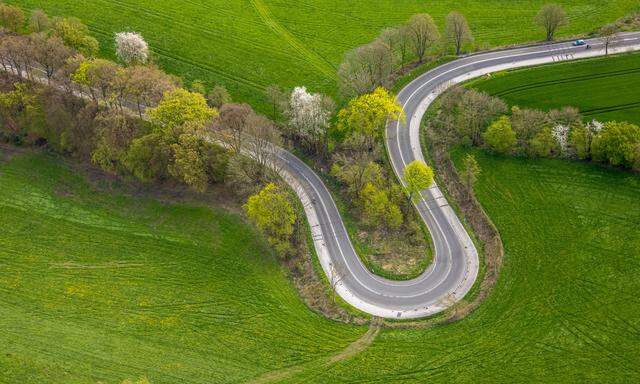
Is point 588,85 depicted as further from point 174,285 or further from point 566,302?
point 174,285

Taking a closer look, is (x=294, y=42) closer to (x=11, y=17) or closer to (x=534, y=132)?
(x=534, y=132)

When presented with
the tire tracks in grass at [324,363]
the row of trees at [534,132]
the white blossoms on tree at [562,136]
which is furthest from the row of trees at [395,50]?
the tire tracks in grass at [324,363]

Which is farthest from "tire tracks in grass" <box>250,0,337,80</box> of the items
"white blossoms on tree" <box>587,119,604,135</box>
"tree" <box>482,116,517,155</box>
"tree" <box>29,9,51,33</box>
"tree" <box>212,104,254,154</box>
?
"white blossoms on tree" <box>587,119,604,135</box>

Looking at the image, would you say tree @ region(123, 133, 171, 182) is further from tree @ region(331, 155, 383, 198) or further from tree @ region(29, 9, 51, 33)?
tree @ region(29, 9, 51, 33)

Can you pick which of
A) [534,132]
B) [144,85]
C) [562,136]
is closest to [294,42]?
[144,85]

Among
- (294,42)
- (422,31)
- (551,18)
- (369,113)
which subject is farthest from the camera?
(294,42)

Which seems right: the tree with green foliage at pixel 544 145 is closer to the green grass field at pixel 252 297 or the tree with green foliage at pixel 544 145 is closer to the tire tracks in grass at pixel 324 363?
the green grass field at pixel 252 297

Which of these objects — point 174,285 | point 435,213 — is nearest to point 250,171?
point 174,285

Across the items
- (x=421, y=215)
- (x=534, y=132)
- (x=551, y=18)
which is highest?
(x=551, y=18)
